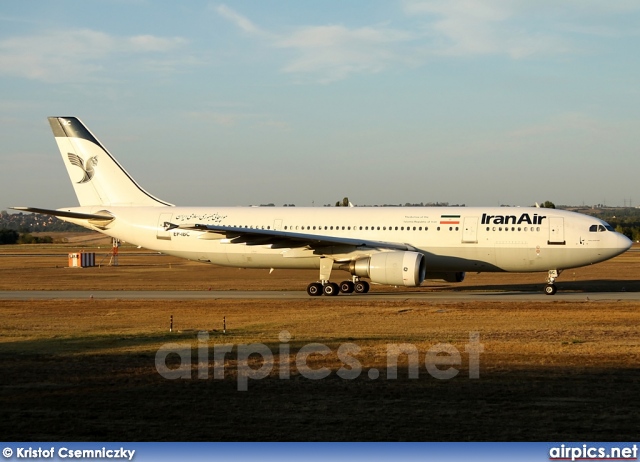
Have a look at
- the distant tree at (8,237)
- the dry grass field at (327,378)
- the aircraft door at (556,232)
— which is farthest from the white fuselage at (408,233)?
the distant tree at (8,237)

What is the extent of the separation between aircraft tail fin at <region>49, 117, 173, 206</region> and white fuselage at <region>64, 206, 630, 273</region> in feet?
2.70

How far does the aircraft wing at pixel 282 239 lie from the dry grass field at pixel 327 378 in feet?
12.1

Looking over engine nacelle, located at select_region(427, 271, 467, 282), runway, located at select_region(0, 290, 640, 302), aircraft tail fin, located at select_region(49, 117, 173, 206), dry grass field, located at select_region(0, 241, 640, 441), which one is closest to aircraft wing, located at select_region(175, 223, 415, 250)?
engine nacelle, located at select_region(427, 271, 467, 282)

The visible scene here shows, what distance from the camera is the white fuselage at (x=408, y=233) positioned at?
33.1m

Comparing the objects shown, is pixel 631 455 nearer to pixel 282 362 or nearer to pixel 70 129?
pixel 282 362

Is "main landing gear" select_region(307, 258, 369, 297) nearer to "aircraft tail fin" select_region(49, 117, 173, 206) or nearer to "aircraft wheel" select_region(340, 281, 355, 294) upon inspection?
"aircraft wheel" select_region(340, 281, 355, 294)

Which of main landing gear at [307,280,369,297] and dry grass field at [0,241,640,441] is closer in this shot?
dry grass field at [0,241,640,441]

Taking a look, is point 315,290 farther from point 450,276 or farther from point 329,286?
point 450,276

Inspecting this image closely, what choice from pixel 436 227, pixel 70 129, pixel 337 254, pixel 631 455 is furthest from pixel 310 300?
pixel 631 455

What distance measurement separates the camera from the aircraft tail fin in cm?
3881

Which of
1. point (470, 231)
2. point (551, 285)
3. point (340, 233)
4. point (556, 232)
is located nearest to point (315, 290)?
point (340, 233)

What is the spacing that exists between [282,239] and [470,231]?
7.76 meters

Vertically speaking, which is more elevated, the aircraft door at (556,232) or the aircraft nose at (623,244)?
the aircraft door at (556,232)

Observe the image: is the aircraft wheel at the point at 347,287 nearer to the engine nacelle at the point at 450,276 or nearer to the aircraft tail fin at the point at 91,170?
the engine nacelle at the point at 450,276
